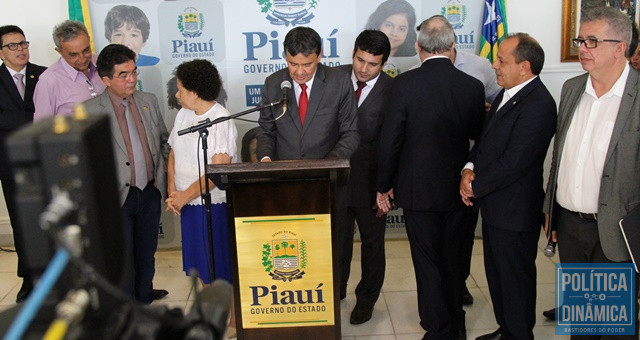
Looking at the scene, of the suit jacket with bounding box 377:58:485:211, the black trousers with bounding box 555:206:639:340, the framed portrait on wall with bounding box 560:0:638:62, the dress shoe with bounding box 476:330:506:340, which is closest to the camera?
the black trousers with bounding box 555:206:639:340

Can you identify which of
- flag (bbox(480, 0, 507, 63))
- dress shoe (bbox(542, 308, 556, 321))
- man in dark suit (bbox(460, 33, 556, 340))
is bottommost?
dress shoe (bbox(542, 308, 556, 321))

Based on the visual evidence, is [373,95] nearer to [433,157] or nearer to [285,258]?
[433,157]

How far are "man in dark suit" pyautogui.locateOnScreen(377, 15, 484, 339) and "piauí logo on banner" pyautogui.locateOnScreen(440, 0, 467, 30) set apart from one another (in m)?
1.52

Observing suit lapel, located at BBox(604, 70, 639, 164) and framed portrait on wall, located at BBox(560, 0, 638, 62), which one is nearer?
suit lapel, located at BBox(604, 70, 639, 164)

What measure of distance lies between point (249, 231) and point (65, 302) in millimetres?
1889

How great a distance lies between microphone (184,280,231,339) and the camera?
1.14 metres

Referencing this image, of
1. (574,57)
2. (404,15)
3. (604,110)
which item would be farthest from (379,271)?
(574,57)

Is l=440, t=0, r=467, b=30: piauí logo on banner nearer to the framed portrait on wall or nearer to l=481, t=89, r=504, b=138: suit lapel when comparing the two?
the framed portrait on wall

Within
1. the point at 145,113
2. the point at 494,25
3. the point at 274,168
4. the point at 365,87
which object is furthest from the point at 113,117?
the point at 494,25

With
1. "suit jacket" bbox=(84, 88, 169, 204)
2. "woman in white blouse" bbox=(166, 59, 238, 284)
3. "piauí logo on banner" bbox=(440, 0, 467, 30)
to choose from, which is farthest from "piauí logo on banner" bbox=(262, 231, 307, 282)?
"piauí logo on banner" bbox=(440, 0, 467, 30)

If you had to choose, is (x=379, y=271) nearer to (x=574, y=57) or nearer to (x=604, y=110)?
(x=604, y=110)

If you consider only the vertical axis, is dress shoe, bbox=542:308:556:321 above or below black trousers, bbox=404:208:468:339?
below

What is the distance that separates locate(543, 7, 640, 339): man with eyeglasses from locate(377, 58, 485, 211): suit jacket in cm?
49

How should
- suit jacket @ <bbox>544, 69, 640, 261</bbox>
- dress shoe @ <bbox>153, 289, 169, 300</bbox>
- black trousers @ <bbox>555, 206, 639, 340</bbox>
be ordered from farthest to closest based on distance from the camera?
1. dress shoe @ <bbox>153, 289, 169, 300</bbox>
2. black trousers @ <bbox>555, 206, 639, 340</bbox>
3. suit jacket @ <bbox>544, 69, 640, 261</bbox>
